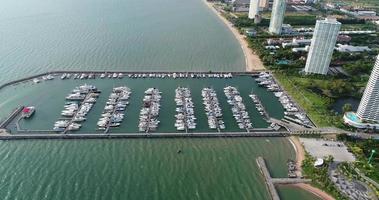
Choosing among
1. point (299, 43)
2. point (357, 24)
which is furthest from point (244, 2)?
point (299, 43)

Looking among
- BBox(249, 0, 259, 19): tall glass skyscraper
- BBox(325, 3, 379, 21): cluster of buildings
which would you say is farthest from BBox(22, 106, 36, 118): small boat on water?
BBox(325, 3, 379, 21): cluster of buildings

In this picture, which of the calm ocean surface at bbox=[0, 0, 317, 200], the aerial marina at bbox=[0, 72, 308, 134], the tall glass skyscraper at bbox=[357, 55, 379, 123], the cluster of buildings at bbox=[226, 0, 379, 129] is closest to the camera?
the calm ocean surface at bbox=[0, 0, 317, 200]

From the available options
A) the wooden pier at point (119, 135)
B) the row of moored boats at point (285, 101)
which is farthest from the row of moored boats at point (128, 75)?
the wooden pier at point (119, 135)

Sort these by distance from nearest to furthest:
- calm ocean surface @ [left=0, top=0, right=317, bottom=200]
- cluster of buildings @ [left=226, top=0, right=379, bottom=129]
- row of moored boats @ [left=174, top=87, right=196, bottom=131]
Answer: calm ocean surface @ [left=0, top=0, right=317, bottom=200] → row of moored boats @ [left=174, top=87, right=196, bottom=131] → cluster of buildings @ [left=226, top=0, right=379, bottom=129]

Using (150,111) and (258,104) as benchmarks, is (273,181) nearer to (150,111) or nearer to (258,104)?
(258,104)

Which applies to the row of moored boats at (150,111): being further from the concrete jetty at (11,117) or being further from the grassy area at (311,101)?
the grassy area at (311,101)

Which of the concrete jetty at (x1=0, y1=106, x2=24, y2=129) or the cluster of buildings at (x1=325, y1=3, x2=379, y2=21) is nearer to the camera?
the concrete jetty at (x1=0, y1=106, x2=24, y2=129)

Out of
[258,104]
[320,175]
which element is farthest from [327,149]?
[258,104]

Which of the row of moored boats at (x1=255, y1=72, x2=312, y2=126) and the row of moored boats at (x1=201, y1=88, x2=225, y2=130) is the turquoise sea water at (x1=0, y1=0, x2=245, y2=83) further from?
the row of moored boats at (x1=201, y1=88, x2=225, y2=130)
